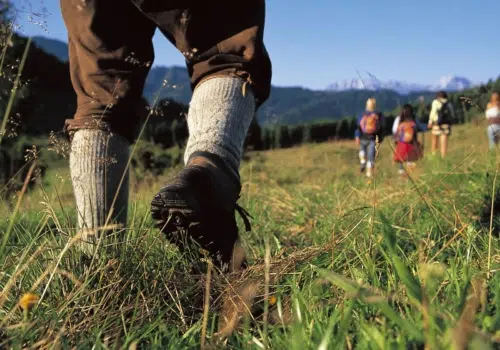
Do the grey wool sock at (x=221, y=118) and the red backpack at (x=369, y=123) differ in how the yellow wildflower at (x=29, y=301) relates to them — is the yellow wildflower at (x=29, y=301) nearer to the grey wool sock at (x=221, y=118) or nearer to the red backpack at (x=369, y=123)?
the grey wool sock at (x=221, y=118)

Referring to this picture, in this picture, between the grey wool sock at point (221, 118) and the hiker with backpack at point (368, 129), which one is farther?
the hiker with backpack at point (368, 129)

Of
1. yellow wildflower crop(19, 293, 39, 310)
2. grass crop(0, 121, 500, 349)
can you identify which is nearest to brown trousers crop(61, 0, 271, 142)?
grass crop(0, 121, 500, 349)

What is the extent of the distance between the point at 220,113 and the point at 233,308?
20.4 inches

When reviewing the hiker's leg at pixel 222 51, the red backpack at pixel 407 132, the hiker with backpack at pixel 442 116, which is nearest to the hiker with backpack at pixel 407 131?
the red backpack at pixel 407 132

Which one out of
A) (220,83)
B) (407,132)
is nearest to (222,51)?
(220,83)

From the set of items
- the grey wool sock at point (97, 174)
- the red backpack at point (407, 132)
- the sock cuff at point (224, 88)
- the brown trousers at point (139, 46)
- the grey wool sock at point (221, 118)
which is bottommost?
the red backpack at point (407, 132)

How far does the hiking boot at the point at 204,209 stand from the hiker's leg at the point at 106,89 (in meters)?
0.32

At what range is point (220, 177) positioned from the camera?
1224 millimetres

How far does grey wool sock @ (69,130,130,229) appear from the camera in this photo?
140 cm

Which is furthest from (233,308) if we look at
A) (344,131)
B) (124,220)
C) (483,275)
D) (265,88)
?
(344,131)

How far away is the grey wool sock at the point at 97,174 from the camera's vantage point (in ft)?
4.60

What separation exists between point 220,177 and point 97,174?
1.29 ft

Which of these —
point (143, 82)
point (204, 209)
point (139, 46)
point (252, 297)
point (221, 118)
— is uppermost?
point (139, 46)

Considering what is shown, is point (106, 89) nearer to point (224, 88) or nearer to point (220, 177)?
point (224, 88)
